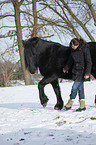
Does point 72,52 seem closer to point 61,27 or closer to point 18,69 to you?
point 61,27

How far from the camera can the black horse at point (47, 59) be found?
4.62 metres

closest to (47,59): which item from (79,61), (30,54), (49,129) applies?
(30,54)

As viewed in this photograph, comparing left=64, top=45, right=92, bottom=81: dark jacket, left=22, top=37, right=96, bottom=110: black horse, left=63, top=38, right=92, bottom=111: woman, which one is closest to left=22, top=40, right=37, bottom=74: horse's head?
left=22, top=37, right=96, bottom=110: black horse

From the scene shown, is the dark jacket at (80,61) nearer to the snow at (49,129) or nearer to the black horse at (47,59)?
the black horse at (47,59)

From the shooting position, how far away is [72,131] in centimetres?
315

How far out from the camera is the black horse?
4.62 meters

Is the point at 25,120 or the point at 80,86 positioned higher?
the point at 80,86

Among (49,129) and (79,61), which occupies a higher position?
(79,61)

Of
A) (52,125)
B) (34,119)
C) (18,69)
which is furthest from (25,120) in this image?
(18,69)

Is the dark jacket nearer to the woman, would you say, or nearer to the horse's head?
the woman

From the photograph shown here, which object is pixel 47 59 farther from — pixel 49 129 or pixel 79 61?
pixel 49 129

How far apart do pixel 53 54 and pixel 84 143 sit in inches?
103

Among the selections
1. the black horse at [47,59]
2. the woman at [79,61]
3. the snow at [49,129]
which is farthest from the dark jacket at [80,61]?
the snow at [49,129]

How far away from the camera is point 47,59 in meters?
4.77
